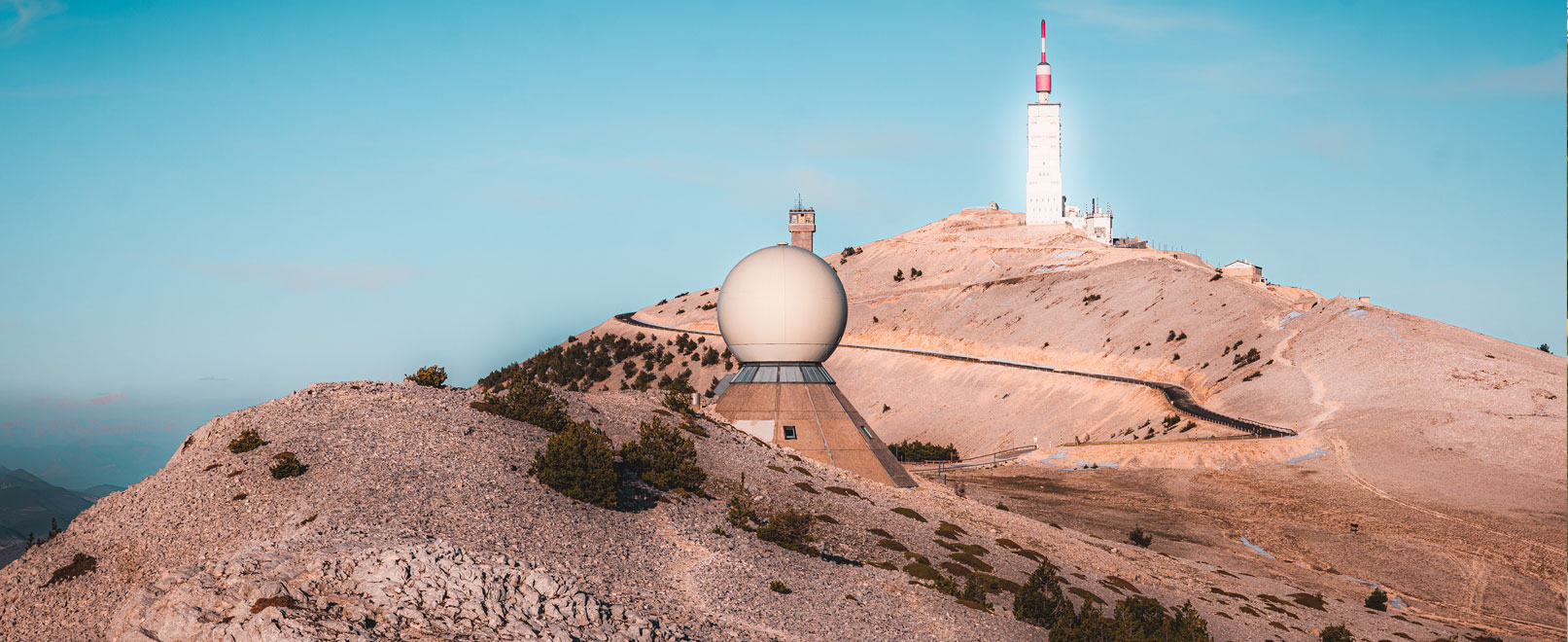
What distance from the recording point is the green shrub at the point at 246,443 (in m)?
27.4

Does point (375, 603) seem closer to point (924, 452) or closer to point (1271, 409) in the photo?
point (924, 452)

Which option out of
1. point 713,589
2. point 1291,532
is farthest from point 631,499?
point 1291,532

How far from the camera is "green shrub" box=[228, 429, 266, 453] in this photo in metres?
27.4

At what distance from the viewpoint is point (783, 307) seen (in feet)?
156

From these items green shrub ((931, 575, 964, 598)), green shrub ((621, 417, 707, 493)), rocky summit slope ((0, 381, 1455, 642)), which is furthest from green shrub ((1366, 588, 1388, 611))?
green shrub ((621, 417, 707, 493))

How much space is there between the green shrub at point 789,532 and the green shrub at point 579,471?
4458mm

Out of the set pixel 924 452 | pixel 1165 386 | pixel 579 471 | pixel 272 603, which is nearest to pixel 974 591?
pixel 579 471

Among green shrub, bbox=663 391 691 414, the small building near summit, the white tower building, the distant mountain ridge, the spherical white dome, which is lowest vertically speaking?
the distant mountain ridge

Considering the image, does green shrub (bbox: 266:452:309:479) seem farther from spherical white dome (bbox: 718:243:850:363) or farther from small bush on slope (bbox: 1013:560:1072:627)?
spherical white dome (bbox: 718:243:850:363)

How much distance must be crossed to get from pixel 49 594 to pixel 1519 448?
69.2 m

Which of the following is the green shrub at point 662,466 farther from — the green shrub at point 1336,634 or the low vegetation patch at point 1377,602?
the low vegetation patch at point 1377,602

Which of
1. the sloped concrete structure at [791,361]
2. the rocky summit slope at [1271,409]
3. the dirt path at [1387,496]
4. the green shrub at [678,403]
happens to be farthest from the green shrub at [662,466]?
the dirt path at [1387,496]

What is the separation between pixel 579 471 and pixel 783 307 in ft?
68.7

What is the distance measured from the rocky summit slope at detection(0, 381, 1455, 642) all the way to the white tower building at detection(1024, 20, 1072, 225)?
126 m
